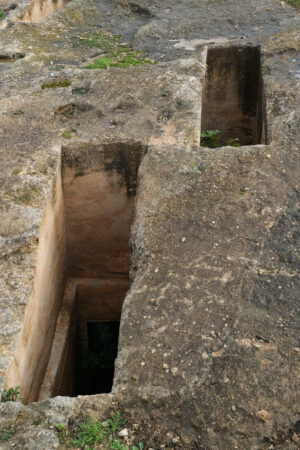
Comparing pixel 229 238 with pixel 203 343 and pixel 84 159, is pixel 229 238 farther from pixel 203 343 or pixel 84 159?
pixel 84 159

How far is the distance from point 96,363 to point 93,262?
1.33 metres

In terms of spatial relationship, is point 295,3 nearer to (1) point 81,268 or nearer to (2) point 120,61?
(2) point 120,61

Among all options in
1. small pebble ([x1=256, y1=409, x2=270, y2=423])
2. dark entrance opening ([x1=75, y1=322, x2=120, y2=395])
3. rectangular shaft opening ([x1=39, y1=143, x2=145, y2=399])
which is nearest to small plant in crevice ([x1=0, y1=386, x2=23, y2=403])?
small pebble ([x1=256, y1=409, x2=270, y2=423])

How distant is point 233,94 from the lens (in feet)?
23.4

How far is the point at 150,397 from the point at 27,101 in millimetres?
3772

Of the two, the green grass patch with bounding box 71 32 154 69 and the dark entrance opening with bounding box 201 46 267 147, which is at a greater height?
the green grass patch with bounding box 71 32 154 69

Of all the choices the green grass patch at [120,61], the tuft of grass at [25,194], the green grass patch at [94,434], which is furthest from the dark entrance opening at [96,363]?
the green grass patch at [94,434]

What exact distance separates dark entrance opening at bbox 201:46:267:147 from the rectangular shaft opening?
1843mm

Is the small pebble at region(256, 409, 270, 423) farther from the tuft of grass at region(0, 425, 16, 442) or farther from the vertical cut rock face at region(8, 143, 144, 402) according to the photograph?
the vertical cut rock face at region(8, 143, 144, 402)

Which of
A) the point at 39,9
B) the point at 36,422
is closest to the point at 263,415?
the point at 36,422

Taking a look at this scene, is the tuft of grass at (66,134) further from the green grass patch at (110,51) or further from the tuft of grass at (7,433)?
the tuft of grass at (7,433)

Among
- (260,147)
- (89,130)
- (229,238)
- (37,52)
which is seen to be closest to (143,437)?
(229,238)

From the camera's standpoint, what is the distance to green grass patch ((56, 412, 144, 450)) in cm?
242

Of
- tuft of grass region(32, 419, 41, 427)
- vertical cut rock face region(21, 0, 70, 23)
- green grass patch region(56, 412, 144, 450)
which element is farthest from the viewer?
vertical cut rock face region(21, 0, 70, 23)
